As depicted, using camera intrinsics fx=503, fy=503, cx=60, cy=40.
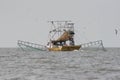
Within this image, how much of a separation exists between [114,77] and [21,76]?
9944 mm

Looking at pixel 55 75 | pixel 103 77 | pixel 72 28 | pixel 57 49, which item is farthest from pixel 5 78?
pixel 72 28

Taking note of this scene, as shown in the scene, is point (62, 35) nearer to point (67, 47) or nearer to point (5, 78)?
point (67, 47)

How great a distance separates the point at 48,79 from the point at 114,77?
273 inches

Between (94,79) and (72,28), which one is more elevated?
(72,28)

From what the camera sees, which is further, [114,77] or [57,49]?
[57,49]

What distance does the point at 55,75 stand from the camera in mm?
55062

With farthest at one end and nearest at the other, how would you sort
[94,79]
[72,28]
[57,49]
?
[72,28]
[57,49]
[94,79]

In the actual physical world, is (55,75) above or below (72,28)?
below

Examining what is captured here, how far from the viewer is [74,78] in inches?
2023

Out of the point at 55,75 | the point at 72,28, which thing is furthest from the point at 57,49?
the point at 55,75

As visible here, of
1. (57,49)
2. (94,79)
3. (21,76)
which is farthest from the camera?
(57,49)

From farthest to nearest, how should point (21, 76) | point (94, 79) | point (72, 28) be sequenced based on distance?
point (72, 28), point (21, 76), point (94, 79)

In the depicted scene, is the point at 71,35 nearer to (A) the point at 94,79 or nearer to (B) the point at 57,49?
(B) the point at 57,49

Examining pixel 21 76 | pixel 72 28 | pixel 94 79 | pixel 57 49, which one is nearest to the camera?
pixel 94 79
